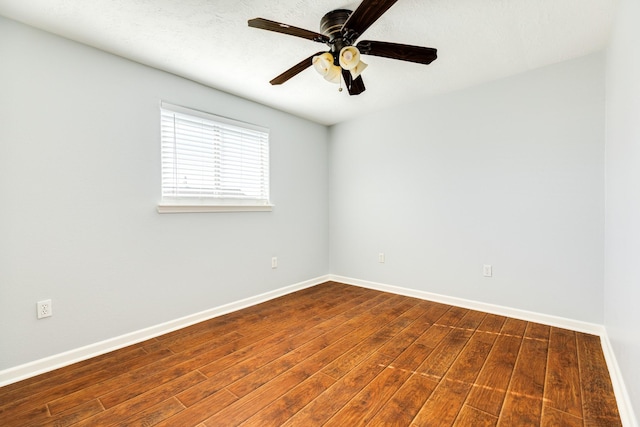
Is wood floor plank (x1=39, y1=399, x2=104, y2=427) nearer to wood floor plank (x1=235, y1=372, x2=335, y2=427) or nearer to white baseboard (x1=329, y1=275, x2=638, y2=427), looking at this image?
wood floor plank (x1=235, y1=372, x2=335, y2=427)

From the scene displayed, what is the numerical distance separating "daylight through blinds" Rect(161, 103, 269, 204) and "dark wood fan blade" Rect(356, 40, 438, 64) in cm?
171

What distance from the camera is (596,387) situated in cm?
165

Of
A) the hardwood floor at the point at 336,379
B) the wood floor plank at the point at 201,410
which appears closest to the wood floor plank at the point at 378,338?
the hardwood floor at the point at 336,379

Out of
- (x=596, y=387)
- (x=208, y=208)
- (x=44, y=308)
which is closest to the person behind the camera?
(x=596, y=387)

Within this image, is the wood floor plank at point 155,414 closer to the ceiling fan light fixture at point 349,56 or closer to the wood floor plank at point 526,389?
the wood floor plank at point 526,389

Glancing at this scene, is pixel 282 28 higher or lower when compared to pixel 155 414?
higher

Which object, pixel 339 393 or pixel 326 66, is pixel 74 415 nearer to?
pixel 339 393

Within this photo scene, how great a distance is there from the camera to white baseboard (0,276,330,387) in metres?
1.81

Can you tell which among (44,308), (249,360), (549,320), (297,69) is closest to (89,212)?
(44,308)

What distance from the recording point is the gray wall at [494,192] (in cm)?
237

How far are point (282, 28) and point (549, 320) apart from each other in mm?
3121

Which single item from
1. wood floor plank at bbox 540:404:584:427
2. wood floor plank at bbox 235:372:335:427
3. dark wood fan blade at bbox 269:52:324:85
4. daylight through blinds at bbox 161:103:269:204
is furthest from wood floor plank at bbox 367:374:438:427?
daylight through blinds at bbox 161:103:269:204

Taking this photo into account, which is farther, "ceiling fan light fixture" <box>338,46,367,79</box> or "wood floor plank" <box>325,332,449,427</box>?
"ceiling fan light fixture" <box>338,46,367,79</box>

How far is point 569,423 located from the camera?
1.38m
